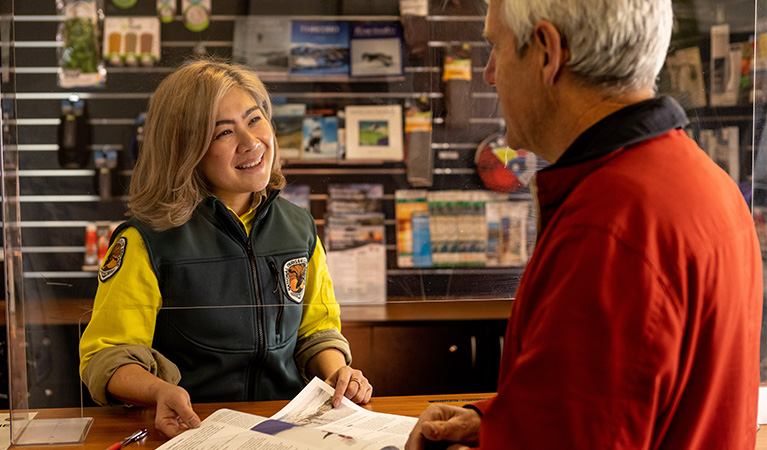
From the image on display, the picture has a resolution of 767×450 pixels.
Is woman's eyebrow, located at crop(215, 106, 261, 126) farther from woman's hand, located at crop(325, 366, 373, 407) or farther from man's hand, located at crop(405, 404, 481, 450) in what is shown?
man's hand, located at crop(405, 404, 481, 450)

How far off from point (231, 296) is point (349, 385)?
0.38m

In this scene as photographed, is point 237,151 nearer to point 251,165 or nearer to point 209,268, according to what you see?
point 251,165

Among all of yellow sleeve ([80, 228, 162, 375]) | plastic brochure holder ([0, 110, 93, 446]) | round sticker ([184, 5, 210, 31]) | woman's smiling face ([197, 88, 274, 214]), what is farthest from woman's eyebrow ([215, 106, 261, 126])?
plastic brochure holder ([0, 110, 93, 446])

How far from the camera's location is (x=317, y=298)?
1789 millimetres

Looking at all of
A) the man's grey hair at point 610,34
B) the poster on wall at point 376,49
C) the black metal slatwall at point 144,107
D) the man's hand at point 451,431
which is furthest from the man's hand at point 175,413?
the man's grey hair at point 610,34

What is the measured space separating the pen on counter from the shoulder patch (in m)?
0.40

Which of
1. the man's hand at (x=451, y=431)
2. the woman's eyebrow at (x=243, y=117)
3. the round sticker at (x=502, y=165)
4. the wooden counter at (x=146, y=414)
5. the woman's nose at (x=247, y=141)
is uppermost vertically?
the woman's eyebrow at (x=243, y=117)

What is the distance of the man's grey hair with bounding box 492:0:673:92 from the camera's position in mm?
924

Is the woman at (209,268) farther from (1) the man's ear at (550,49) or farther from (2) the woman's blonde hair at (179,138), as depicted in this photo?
(1) the man's ear at (550,49)

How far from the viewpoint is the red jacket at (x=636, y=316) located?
79cm

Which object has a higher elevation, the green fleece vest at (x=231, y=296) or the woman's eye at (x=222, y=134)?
the woman's eye at (x=222, y=134)

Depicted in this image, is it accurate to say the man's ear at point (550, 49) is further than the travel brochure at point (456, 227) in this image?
No

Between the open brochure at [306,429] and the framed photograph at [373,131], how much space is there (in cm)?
61

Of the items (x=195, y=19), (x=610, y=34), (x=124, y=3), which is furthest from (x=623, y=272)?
(x=124, y=3)
